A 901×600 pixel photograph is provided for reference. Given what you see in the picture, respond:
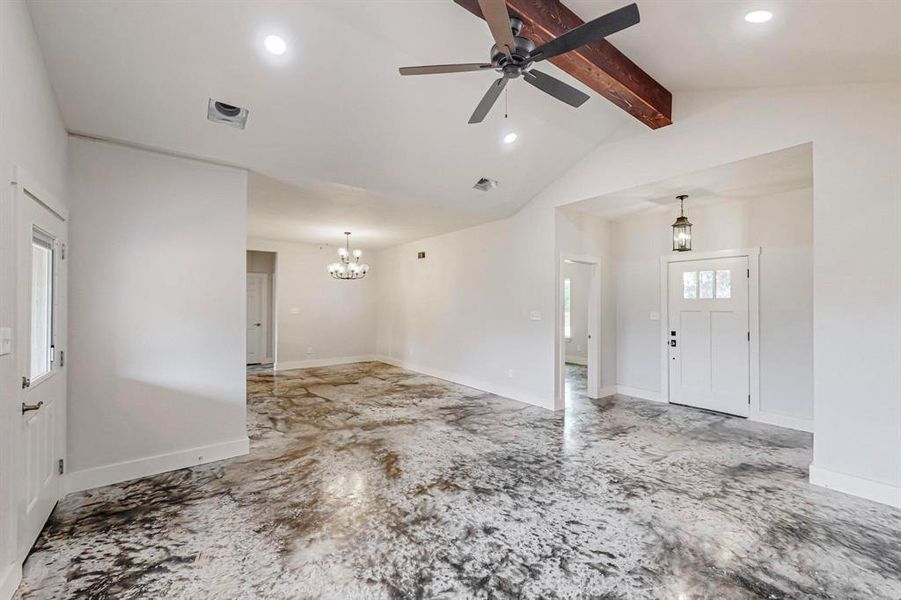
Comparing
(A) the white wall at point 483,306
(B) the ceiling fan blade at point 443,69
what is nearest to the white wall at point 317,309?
(A) the white wall at point 483,306

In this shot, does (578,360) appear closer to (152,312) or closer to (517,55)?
(517,55)

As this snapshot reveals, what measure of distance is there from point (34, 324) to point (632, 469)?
4.55 meters

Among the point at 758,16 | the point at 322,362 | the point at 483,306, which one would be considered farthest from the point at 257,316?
the point at 758,16

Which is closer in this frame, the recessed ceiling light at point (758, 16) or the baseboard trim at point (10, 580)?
the baseboard trim at point (10, 580)

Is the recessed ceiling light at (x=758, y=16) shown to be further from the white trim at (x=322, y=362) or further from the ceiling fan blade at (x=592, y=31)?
the white trim at (x=322, y=362)

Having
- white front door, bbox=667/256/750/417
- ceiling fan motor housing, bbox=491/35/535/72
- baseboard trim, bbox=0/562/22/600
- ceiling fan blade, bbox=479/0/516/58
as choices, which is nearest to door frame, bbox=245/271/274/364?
baseboard trim, bbox=0/562/22/600

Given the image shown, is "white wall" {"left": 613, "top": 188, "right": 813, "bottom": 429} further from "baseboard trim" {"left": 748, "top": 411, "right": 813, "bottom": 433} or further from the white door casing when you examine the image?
the white door casing

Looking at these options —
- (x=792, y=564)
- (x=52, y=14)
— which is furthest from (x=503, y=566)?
(x=52, y=14)

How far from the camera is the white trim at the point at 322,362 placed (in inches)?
328

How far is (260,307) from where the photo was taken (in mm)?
9289

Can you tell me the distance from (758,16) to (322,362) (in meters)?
8.58

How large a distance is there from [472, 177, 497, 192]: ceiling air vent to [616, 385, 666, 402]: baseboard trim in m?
3.79

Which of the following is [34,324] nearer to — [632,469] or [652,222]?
[632,469]

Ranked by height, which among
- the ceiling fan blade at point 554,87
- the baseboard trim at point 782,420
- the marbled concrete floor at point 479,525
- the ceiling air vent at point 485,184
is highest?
the ceiling air vent at point 485,184
